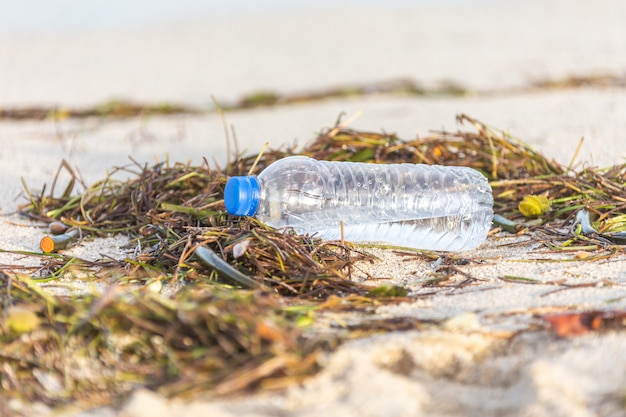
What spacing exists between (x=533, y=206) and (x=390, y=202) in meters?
0.49

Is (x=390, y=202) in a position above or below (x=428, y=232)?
above

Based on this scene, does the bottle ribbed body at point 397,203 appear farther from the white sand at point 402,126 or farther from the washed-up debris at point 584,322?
the washed-up debris at point 584,322

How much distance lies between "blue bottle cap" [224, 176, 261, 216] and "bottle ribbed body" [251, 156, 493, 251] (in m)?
0.22

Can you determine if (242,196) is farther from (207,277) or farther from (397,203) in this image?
(397,203)

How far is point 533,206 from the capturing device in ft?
7.95

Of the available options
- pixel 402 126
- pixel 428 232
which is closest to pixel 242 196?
pixel 428 232

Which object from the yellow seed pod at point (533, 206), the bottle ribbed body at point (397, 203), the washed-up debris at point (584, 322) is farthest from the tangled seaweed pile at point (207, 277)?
the washed-up debris at point (584, 322)

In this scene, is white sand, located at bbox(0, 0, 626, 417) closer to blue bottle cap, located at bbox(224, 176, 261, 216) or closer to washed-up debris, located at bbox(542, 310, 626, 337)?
washed-up debris, located at bbox(542, 310, 626, 337)

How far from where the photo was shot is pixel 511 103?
439cm

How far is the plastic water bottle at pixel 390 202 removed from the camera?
88.6 inches

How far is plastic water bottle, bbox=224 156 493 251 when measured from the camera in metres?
2.25

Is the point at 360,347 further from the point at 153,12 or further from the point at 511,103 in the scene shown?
the point at 153,12

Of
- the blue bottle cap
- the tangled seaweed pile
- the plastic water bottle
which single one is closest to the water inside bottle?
the plastic water bottle

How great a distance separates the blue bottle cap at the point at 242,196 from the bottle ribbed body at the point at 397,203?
0.72 ft
